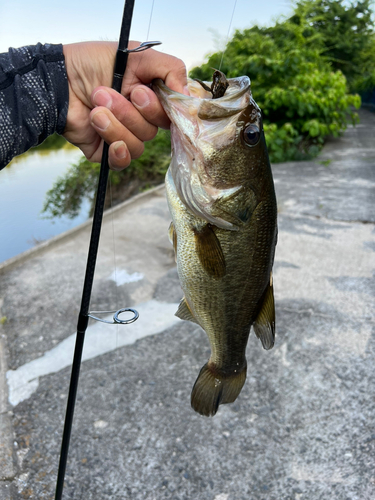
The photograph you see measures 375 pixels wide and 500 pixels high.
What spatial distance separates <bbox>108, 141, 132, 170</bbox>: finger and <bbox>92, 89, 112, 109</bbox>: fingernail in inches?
5.0

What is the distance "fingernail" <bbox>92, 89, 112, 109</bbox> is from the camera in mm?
1412

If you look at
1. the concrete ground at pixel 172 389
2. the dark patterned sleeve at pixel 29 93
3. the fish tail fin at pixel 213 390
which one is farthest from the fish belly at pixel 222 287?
the concrete ground at pixel 172 389

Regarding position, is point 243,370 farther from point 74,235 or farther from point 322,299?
point 74,235

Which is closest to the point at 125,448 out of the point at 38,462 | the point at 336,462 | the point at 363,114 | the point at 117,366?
the point at 38,462

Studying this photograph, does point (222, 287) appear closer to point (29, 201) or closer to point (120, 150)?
point (120, 150)

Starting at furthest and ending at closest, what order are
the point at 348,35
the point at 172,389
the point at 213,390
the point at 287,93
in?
the point at 348,35, the point at 287,93, the point at 172,389, the point at 213,390

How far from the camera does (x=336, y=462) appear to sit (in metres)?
2.30

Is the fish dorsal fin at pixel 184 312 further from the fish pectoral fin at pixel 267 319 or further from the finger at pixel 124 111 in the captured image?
the finger at pixel 124 111

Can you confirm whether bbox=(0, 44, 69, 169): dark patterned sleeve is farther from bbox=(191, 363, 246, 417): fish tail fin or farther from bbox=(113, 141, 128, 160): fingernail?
bbox=(191, 363, 246, 417): fish tail fin

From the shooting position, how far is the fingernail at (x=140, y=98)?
1.43 meters

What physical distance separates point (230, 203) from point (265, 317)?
0.42 meters

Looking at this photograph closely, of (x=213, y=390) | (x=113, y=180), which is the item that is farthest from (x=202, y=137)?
(x=113, y=180)

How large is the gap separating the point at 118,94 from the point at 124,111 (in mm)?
58

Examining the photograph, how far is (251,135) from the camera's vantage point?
1298 millimetres
